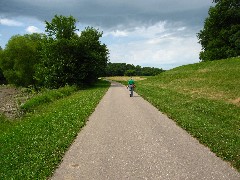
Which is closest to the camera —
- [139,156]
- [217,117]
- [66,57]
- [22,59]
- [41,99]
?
[139,156]

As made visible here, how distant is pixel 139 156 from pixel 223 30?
58.4 metres

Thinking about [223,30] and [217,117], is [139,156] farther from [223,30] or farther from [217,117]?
[223,30]

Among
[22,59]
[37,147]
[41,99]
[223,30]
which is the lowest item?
[41,99]

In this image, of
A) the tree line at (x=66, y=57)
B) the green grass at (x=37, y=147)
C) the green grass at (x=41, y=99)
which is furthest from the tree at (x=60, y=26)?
the green grass at (x=37, y=147)

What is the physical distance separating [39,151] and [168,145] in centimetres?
505

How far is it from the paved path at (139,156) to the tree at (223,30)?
49.0 metres

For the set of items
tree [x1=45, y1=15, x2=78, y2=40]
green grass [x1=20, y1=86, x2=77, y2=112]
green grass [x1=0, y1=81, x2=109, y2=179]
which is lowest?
green grass [x1=20, y1=86, x2=77, y2=112]

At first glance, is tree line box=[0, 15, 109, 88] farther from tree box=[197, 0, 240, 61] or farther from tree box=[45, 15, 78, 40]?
tree box=[197, 0, 240, 61]

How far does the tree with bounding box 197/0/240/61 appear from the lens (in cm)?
6078

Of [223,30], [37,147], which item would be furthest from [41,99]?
[223,30]

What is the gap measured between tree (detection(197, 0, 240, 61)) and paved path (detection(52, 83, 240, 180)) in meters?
49.0

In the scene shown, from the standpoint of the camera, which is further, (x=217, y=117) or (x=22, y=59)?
(x=22, y=59)

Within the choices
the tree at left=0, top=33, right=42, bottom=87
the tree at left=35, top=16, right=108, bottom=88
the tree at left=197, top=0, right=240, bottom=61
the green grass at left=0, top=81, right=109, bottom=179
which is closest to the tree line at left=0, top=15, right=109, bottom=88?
the tree at left=35, top=16, right=108, bottom=88

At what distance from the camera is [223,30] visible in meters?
63.8
